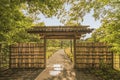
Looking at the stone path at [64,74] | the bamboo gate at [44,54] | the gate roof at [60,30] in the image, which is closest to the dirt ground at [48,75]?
the stone path at [64,74]

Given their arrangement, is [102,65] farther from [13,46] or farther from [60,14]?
[13,46]

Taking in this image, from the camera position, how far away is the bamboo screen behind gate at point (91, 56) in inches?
786

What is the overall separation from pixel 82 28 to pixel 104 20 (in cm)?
754

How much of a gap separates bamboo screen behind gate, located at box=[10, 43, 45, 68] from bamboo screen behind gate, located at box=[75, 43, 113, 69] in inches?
142

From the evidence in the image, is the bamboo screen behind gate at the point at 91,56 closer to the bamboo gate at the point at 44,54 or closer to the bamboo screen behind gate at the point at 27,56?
the bamboo gate at the point at 44,54

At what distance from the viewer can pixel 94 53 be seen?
20062 mm

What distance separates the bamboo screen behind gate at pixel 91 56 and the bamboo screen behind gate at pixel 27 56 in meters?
3.60

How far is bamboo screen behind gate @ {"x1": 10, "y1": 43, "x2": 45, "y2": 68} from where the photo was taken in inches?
795

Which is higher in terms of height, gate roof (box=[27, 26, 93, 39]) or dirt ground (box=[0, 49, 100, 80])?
gate roof (box=[27, 26, 93, 39])

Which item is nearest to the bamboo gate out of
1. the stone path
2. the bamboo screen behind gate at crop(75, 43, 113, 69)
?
the bamboo screen behind gate at crop(75, 43, 113, 69)

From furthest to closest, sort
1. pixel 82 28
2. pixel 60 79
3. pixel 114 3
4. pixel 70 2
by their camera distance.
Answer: pixel 82 28 < pixel 70 2 < pixel 60 79 < pixel 114 3

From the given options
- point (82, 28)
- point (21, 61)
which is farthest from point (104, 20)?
point (21, 61)

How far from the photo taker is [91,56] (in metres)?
20.0

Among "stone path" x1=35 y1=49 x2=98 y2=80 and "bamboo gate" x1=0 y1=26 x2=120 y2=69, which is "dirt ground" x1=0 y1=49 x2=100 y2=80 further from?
"bamboo gate" x1=0 y1=26 x2=120 y2=69
